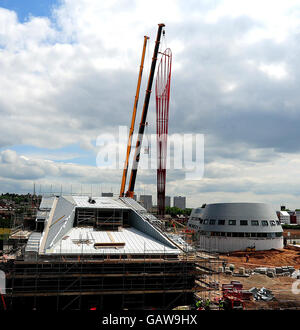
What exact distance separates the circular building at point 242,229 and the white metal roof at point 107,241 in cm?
2665

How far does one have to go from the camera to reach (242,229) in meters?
58.1

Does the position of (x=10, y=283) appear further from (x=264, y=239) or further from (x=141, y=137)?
(x=264, y=239)

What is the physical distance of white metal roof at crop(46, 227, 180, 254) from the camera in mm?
27302

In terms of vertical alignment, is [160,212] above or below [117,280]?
above

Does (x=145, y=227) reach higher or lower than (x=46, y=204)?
lower

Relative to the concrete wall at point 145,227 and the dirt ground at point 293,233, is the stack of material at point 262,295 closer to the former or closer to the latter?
the concrete wall at point 145,227

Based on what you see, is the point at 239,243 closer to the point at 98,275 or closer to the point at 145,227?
the point at 145,227

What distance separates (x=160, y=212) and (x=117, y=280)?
98.3 feet

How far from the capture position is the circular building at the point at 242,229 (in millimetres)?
57750

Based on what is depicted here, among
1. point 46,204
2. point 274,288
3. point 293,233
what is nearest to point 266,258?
point 274,288

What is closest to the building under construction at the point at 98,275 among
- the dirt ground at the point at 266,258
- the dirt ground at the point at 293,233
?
the dirt ground at the point at 266,258

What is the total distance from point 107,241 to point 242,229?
35.2 meters
